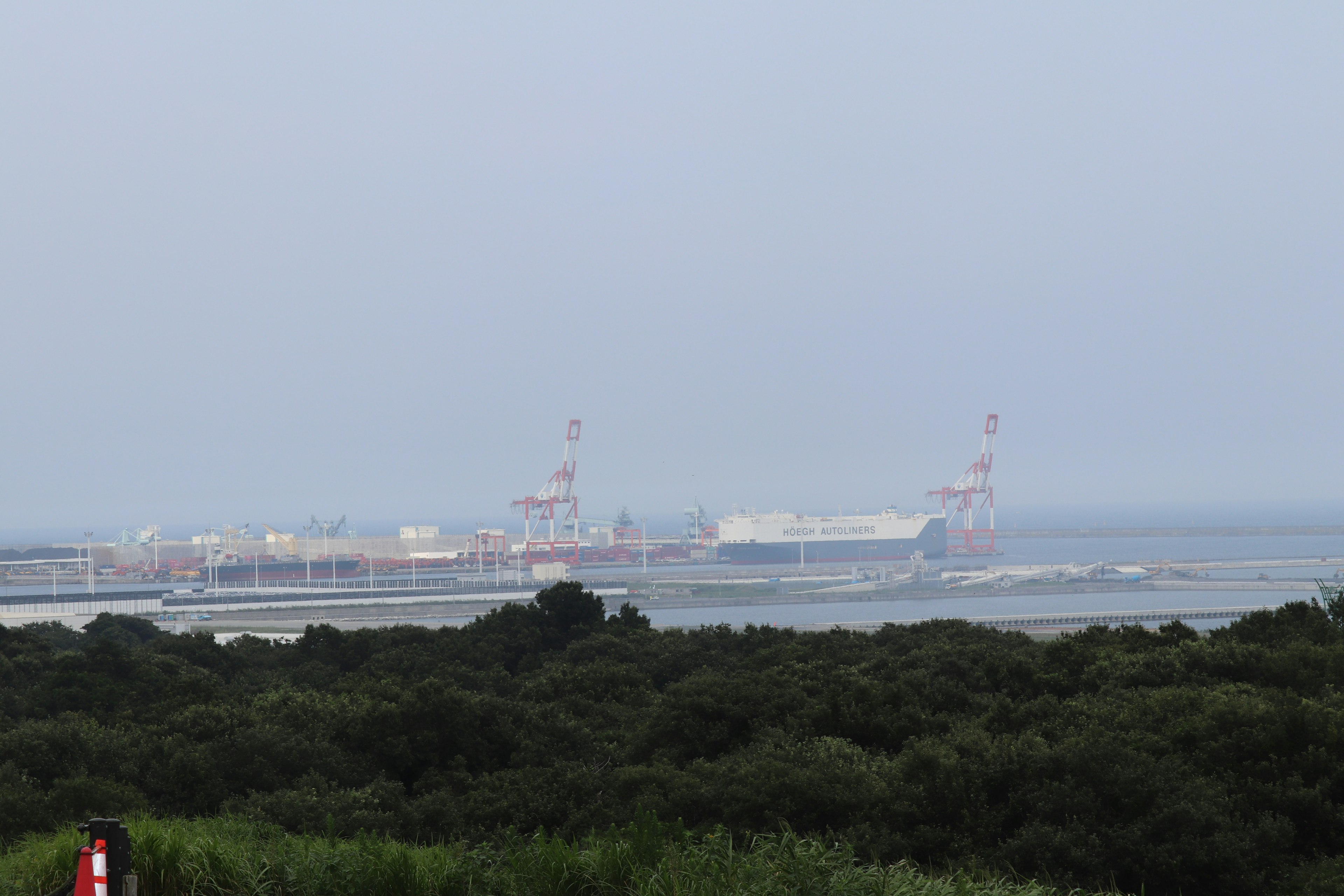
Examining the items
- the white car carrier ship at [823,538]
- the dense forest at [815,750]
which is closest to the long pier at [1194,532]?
the white car carrier ship at [823,538]

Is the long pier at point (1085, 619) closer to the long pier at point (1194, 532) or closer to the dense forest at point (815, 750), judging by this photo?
the dense forest at point (815, 750)

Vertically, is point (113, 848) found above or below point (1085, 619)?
above

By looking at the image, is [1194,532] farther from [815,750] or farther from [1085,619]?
[815,750]

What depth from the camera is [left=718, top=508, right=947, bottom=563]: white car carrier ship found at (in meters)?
93.4

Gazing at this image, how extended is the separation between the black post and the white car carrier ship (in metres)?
89.1

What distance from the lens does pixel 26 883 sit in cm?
473

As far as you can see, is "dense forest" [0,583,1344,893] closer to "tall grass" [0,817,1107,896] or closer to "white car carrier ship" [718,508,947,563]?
"tall grass" [0,817,1107,896]

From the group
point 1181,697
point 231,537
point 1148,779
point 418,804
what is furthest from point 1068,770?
point 231,537

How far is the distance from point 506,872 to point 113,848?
6.03 feet

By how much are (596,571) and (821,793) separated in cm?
8504

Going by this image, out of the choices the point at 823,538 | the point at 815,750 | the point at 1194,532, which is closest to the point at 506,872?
the point at 815,750

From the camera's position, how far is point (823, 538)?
93.0 metres

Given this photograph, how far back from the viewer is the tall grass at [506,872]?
14.6ft

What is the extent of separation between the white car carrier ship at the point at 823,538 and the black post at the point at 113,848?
292ft
